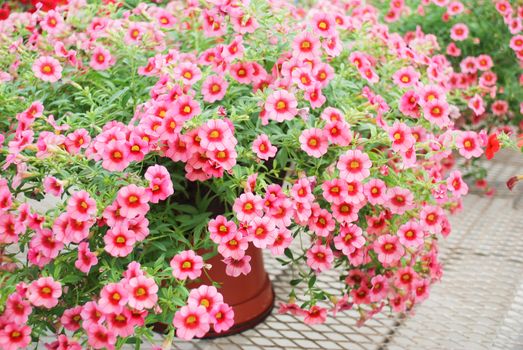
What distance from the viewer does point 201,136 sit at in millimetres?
1094

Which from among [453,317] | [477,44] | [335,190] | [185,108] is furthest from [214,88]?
[477,44]

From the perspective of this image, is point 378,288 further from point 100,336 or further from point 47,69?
point 47,69

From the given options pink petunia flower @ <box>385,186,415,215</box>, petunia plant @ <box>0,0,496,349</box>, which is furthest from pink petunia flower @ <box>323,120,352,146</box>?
pink petunia flower @ <box>385,186,415,215</box>

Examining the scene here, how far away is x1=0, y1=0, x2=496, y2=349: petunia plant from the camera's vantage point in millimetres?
1069

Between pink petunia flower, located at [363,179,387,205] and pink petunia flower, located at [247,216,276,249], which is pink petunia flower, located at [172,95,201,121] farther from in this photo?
pink petunia flower, located at [363,179,387,205]

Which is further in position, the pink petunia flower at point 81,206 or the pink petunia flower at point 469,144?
the pink petunia flower at point 469,144

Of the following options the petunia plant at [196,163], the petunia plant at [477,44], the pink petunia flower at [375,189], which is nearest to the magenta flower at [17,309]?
the petunia plant at [196,163]

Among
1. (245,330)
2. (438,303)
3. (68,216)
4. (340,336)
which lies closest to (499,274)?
(438,303)

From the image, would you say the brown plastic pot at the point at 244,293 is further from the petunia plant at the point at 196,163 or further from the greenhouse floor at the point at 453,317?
the petunia plant at the point at 196,163

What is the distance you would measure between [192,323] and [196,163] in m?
0.23

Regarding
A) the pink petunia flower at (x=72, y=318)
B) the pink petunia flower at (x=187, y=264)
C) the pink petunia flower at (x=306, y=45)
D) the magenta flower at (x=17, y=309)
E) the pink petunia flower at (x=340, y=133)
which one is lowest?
the pink petunia flower at (x=72, y=318)

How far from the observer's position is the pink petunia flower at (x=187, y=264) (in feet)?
3.53

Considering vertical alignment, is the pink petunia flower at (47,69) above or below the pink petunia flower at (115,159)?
below

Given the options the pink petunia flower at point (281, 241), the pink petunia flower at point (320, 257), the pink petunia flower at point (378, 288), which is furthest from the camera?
the pink petunia flower at point (378, 288)
